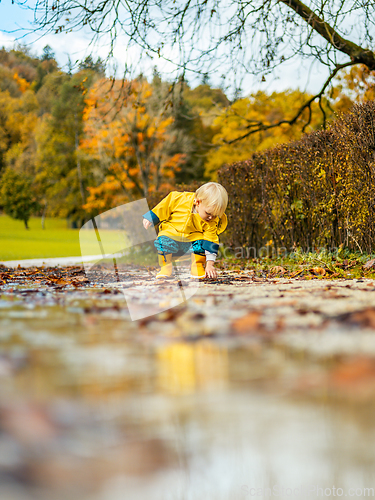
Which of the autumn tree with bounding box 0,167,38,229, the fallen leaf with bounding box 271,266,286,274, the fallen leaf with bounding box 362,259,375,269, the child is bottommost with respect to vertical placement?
the fallen leaf with bounding box 271,266,286,274

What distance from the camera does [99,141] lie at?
79.0 ft

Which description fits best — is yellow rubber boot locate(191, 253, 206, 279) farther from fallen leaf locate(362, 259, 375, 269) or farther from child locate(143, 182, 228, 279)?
fallen leaf locate(362, 259, 375, 269)

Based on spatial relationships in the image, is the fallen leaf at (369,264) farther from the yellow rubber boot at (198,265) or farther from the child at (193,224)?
the yellow rubber boot at (198,265)

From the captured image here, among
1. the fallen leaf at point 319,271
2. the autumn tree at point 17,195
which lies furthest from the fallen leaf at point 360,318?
the autumn tree at point 17,195

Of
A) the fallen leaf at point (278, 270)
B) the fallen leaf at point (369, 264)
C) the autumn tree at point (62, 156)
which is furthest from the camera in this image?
the autumn tree at point (62, 156)

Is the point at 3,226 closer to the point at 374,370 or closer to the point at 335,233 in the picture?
the point at 335,233

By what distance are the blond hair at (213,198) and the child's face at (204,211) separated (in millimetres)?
36

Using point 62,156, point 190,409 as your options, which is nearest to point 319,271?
point 190,409

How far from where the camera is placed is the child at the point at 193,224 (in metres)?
5.12

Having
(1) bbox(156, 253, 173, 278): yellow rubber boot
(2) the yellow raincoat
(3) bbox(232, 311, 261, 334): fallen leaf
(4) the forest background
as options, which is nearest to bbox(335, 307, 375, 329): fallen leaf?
(3) bbox(232, 311, 261, 334): fallen leaf

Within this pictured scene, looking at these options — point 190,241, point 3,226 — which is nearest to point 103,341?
point 190,241

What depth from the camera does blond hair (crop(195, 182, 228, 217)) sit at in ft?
16.5

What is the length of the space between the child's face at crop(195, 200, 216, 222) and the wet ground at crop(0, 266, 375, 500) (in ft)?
9.10

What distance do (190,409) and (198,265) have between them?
4.26 metres
